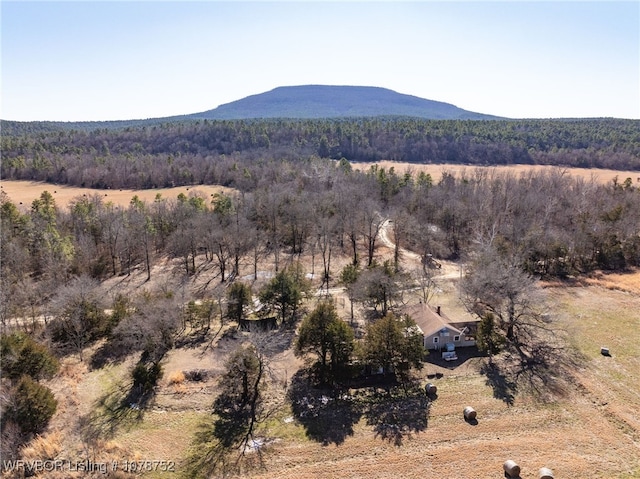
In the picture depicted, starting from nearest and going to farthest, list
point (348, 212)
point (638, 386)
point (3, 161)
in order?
1. point (638, 386)
2. point (348, 212)
3. point (3, 161)

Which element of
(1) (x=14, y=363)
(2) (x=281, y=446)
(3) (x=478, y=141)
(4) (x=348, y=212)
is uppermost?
(3) (x=478, y=141)

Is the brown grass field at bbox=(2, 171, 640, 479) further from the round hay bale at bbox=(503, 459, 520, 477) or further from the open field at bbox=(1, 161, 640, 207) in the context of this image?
the open field at bbox=(1, 161, 640, 207)

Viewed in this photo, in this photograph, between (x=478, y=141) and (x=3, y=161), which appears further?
(x=478, y=141)

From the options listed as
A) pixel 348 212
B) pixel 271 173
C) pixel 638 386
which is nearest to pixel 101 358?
pixel 348 212

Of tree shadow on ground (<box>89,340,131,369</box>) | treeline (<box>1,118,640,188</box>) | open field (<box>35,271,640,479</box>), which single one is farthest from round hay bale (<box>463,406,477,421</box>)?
treeline (<box>1,118,640,188</box>)

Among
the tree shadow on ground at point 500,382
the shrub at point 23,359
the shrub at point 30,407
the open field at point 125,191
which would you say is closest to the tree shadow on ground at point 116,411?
the shrub at point 30,407

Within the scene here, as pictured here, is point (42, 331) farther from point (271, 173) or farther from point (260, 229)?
point (271, 173)
